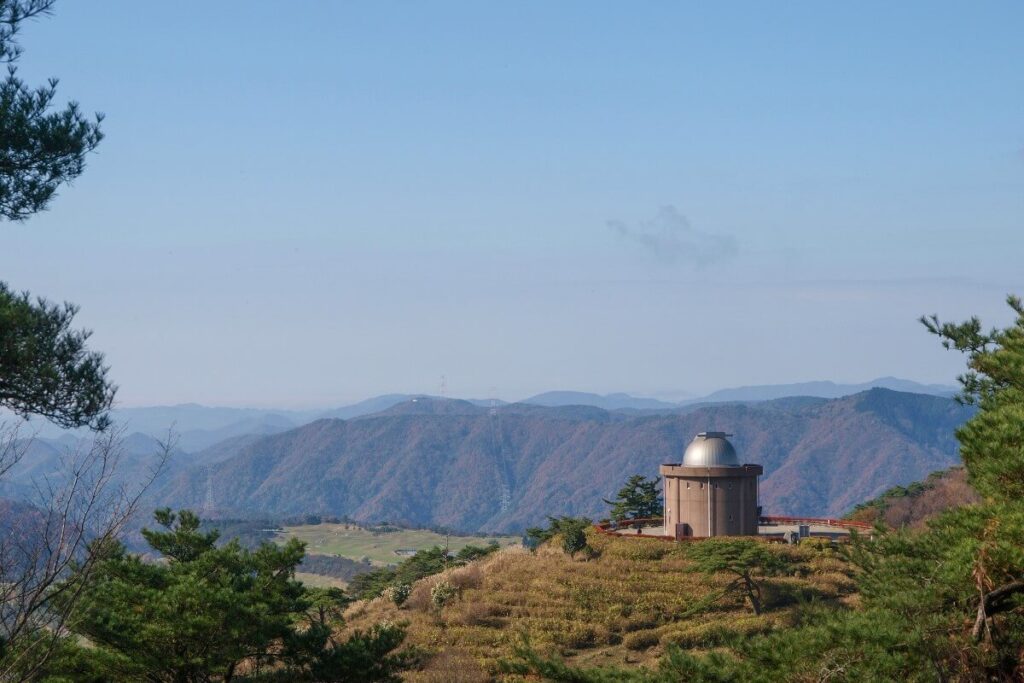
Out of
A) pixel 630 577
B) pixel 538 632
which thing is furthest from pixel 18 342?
pixel 630 577

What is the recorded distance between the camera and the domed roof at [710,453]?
4191 cm

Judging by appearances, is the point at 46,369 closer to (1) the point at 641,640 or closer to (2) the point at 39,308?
(2) the point at 39,308

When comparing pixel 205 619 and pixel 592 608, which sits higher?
pixel 205 619

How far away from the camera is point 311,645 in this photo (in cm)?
2042

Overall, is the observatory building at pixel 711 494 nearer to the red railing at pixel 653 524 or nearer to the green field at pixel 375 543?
the red railing at pixel 653 524

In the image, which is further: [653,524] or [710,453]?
[653,524]

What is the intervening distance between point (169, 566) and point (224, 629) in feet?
8.54

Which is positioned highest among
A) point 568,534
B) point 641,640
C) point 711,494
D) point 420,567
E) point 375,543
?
point 711,494

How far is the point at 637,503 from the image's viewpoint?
52.2 meters

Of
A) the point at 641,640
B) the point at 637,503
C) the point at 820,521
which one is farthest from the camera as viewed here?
the point at 637,503

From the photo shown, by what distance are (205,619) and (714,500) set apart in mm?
26801

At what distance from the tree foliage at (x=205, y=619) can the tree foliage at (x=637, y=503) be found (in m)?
31.6

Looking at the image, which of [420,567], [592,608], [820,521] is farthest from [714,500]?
[420,567]

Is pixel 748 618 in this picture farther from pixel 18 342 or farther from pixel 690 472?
pixel 18 342
